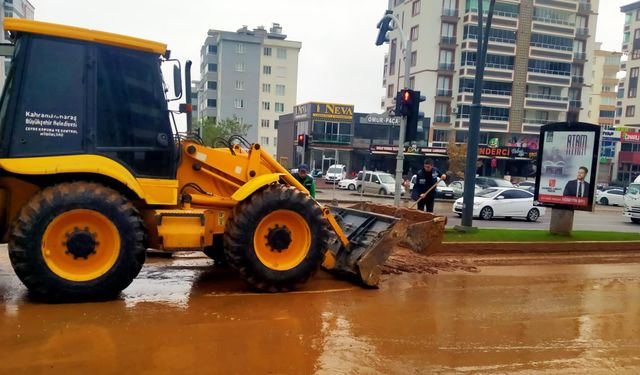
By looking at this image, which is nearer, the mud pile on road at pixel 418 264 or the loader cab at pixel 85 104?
the loader cab at pixel 85 104

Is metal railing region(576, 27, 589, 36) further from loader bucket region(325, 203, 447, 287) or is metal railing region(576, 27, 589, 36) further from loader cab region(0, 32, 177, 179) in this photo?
loader cab region(0, 32, 177, 179)

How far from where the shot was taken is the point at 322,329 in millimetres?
5223

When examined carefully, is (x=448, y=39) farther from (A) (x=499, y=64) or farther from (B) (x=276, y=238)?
(B) (x=276, y=238)

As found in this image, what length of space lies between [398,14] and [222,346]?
67.0 meters

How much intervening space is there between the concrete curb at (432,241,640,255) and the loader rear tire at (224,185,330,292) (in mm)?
3808

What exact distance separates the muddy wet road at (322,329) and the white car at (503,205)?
14.6 metres

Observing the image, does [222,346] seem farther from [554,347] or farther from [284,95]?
[284,95]

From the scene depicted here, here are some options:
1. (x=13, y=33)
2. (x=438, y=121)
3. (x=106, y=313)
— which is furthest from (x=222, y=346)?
(x=438, y=121)

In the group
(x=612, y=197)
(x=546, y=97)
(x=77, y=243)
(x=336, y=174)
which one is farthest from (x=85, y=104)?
(x=546, y=97)

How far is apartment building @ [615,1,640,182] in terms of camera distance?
6250 centimetres

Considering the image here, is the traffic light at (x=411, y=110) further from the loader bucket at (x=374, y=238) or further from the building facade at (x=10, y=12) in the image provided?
the building facade at (x=10, y=12)

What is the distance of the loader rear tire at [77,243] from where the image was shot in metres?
5.27

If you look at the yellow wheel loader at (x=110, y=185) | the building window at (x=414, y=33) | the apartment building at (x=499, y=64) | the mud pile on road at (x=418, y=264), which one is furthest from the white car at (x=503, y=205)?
the building window at (x=414, y=33)

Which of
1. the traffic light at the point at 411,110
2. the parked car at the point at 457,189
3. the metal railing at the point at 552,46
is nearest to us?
the traffic light at the point at 411,110
